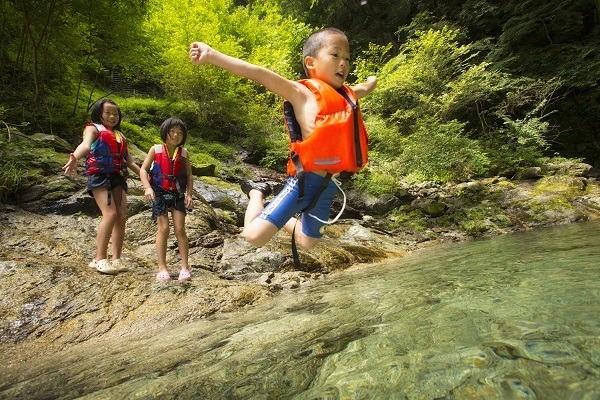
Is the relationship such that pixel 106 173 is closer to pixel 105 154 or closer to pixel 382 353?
pixel 105 154

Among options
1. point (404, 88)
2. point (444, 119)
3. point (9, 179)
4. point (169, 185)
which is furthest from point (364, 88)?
point (404, 88)

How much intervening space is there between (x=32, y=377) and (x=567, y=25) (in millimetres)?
19946

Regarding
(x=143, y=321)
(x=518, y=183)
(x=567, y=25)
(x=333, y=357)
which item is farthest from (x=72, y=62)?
(x=567, y=25)

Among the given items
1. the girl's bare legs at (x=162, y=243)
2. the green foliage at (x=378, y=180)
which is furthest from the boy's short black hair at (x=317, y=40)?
the green foliage at (x=378, y=180)

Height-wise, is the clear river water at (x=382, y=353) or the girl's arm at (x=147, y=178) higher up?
the girl's arm at (x=147, y=178)

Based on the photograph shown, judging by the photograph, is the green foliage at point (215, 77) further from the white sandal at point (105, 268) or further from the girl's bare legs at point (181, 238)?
the white sandal at point (105, 268)

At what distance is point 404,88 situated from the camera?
1434 cm

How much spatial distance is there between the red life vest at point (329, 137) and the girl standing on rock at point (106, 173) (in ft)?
7.92

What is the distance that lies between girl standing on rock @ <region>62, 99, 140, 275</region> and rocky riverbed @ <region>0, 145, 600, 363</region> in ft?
0.94

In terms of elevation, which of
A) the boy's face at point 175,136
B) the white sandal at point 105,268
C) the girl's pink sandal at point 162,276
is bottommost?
the girl's pink sandal at point 162,276

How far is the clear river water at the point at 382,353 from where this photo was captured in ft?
3.41

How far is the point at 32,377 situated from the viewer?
184cm

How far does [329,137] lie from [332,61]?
60 cm

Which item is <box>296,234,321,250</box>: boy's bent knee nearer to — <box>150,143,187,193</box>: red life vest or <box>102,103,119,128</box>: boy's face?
<box>150,143,187,193</box>: red life vest
